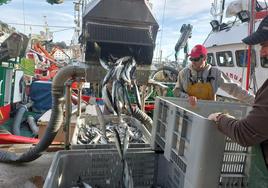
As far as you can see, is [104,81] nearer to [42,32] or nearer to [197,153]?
[197,153]

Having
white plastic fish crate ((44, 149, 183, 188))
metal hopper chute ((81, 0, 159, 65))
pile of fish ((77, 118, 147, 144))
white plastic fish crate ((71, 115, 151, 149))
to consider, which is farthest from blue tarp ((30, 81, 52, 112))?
metal hopper chute ((81, 0, 159, 65))

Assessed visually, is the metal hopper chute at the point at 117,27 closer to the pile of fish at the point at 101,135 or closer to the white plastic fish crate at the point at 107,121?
the white plastic fish crate at the point at 107,121

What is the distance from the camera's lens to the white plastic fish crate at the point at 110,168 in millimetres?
2490

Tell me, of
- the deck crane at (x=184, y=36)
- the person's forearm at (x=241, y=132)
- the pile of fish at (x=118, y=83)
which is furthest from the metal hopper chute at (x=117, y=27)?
the deck crane at (x=184, y=36)

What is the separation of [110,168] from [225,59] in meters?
7.30

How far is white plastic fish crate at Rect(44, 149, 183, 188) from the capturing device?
249cm

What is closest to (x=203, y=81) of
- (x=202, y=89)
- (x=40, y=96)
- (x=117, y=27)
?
(x=202, y=89)

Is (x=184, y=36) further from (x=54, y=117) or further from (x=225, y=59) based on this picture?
(x=54, y=117)

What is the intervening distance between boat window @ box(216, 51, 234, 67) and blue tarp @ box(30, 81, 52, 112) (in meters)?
5.77

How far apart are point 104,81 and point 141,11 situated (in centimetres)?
72

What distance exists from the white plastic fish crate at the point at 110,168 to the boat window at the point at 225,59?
21.7 feet

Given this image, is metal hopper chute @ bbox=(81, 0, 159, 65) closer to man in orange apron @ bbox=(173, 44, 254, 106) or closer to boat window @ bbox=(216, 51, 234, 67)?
man in orange apron @ bbox=(173, 44, 254, 106)

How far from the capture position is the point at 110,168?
2.67 meters

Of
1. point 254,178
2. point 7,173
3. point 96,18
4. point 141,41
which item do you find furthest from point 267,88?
point 7,173
